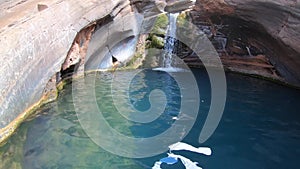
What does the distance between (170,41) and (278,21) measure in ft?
16.9

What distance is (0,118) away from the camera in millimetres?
4773

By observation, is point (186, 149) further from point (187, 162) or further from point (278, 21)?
point (278, 21)

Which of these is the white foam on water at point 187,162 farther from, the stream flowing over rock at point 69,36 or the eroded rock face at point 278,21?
the eroded rock face at point 278,21

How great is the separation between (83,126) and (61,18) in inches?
104

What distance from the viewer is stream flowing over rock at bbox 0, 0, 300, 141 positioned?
17.1 feet

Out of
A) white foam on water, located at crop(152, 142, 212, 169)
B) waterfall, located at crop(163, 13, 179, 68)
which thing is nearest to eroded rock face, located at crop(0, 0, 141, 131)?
white foam on water, located at crop(152, 142, 212, 169)

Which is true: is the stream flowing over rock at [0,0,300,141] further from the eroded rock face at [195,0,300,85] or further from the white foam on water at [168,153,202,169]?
the white foam on water at [168,153,202,169]

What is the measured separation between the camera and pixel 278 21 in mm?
6512

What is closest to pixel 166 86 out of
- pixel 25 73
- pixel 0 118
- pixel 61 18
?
pixel 61 18

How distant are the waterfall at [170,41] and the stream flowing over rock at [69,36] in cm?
183

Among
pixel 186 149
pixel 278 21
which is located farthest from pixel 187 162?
A: pixel 278 21

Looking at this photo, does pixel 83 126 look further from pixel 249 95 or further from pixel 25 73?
pixel 249 95

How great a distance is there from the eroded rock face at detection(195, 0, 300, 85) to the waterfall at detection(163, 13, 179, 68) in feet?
8.97

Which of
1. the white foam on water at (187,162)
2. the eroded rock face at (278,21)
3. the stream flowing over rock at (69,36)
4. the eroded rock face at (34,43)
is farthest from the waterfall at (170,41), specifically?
the white foam on water at (187,162)
